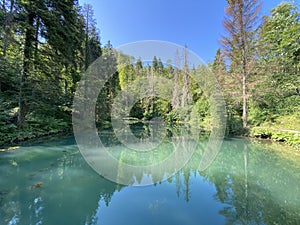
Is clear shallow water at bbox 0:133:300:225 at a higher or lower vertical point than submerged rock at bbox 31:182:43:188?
lower

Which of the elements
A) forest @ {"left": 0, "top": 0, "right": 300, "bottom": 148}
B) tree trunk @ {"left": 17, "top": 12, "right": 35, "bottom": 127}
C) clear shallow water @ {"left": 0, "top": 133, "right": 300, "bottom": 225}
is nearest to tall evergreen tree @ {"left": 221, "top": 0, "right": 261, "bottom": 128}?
forest @ {"left": 0, "top": 0, "right": 300, "bottom": 148}

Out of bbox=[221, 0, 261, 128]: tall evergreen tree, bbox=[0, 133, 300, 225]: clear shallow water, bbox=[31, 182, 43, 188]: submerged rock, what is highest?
bbox=[221, 0, 261, 128]: tall evergreen tree

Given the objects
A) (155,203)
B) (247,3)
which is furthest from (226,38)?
(155,203)

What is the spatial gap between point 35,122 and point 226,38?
13216 millimetres

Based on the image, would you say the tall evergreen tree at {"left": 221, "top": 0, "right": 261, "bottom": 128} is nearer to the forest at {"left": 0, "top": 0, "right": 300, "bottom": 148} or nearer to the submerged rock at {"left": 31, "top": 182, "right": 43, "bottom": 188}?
the forest at {"left": 0, "top": 0, "right": 300, "bottom": 148}

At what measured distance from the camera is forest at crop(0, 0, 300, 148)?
7.92 metres

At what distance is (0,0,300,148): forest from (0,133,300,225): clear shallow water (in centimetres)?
415

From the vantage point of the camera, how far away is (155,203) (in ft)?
9.18

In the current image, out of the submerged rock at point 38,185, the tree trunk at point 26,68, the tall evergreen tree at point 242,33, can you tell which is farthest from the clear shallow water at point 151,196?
the tall evergreen tree at point 242,33

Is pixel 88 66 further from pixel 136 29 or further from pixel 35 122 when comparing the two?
pixel 35 122

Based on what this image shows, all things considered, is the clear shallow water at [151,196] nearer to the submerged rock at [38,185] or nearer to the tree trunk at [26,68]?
the submerged rock at [38,185]

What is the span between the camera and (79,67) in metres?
13.6

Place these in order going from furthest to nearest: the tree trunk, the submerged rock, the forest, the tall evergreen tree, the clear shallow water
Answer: the tall evergreen tree
the tree trunk
the forest
the submerged rock
the clear shallow water

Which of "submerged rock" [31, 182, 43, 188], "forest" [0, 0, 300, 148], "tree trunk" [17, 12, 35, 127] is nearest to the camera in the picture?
"submerged rock" [31, 182, 43, 188]
